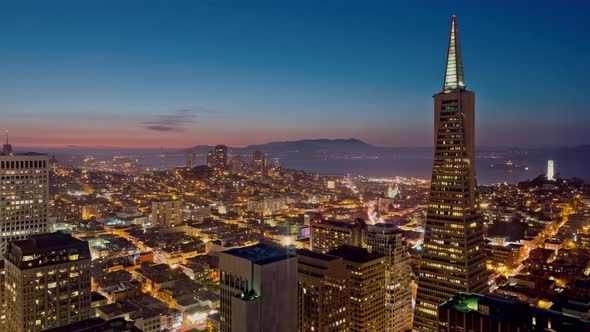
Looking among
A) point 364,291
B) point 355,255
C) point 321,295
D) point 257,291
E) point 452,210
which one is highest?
point 452,210

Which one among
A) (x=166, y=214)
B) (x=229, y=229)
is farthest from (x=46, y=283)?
(x=166, y=214)

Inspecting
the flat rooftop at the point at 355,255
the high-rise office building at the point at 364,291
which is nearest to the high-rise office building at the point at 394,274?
the high-rise office building at the point at 364,291

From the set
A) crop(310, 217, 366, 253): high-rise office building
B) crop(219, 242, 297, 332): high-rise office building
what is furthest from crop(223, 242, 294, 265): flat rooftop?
crop(310, 217, 366, 253): high-rise office building

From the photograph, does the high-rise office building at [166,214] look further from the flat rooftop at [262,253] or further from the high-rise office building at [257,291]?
the high-rise office building at [257,291]

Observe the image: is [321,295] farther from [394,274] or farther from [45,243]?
[45,243]

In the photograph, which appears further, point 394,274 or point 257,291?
point 394,274

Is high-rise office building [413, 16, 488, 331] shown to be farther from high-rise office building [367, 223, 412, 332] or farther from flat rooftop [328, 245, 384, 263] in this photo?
flat rooftop [328, 245, 384, 263]
